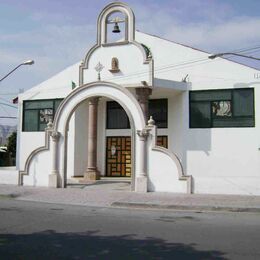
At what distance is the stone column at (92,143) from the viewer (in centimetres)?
2378

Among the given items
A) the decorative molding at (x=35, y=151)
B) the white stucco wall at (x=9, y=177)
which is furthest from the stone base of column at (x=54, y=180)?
the white stucco wall at (x=9, y=177)

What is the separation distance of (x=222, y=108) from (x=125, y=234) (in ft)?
48.1

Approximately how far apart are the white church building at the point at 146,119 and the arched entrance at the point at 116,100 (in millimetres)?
42

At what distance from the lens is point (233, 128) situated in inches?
898

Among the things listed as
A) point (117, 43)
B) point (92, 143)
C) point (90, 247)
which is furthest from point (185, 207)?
point (92, 143)

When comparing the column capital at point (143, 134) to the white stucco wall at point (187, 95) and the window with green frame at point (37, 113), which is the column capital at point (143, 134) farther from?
the window with green frame at point (37, 113)

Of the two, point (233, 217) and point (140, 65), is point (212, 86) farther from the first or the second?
point (233, 217)

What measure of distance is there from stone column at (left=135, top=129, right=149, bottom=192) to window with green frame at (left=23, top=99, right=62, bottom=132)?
9.21m

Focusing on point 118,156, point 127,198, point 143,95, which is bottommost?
point 127,198

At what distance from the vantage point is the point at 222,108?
2295 centimetres

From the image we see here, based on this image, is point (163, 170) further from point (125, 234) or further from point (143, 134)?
point (125, 234)

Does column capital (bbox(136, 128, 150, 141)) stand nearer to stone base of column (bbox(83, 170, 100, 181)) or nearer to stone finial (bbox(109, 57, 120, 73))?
stone finial (bbox(109, 57, 120, 73))

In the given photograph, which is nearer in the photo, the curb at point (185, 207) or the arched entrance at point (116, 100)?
the curb at point (185, 207)

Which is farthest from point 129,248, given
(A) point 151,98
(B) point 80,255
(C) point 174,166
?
(A) point 151,98
